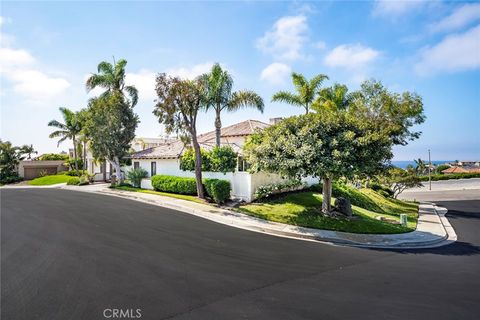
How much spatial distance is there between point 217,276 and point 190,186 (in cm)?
1666

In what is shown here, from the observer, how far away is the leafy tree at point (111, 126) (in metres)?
31.2

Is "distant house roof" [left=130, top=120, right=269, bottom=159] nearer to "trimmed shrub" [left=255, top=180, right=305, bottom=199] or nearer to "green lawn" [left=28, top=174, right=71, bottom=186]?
"trimmed shrub" [left=255, top=180, right=305, bottom=199]

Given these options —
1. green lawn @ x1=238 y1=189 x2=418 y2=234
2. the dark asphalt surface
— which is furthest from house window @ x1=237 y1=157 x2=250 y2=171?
the dark asphalt surface

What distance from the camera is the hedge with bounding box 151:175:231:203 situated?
21014mm

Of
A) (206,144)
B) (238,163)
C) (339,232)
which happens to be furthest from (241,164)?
(339,232)

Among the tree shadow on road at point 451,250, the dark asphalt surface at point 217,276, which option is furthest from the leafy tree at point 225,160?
the tree shadow on road at point 451,250

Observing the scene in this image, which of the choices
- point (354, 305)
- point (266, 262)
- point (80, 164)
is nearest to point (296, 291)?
point (354, 305)

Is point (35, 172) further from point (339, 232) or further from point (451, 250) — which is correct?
point (451, 250)

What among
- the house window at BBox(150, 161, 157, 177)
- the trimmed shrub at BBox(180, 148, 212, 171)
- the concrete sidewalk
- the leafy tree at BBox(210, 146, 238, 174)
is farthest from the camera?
the house window at BBox(150, 161, 157, 177)

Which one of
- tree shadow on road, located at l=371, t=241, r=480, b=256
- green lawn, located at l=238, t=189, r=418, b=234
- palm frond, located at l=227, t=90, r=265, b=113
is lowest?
tree shadow on road, located at l=371, t=241, r=480, b=256

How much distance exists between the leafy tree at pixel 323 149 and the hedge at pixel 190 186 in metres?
5.03

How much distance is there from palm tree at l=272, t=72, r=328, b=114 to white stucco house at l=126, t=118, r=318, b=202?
→ 362cm

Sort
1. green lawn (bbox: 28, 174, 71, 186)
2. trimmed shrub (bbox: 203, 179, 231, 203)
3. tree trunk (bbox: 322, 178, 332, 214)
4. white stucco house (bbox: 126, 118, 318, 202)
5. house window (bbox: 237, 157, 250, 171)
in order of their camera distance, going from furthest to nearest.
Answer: green lawn (bbox: 28, 174, 71, 186), house window (bbox: 237, 157, 250, 171), white stucco house (bbox: 126, 118, 318, 202), trimmed shrub (bbox: 203, 179, 231, 203), tree trunk (bbox: 322, 178, 332, 214)

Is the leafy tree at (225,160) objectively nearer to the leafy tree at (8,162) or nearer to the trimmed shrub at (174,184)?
the trimmed shrub at (174,184)
